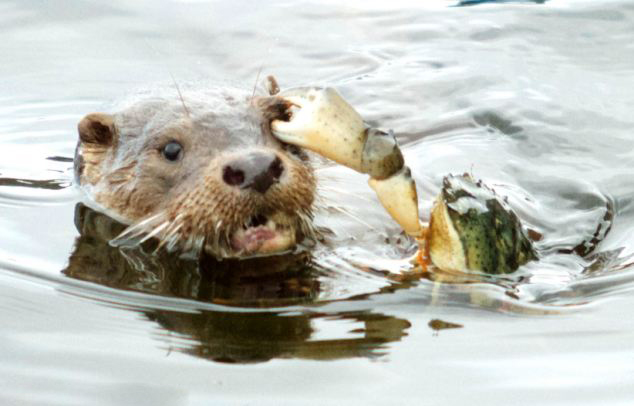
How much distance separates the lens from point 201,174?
4.52 meters

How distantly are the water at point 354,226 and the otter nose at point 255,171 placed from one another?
388mm

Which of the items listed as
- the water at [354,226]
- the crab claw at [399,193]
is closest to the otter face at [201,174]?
the water at [354,226]

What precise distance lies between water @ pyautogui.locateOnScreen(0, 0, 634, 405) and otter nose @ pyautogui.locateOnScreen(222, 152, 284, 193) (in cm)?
39

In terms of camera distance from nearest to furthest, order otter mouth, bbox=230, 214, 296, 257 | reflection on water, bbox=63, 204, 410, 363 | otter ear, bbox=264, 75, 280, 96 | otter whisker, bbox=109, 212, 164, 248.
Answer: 1. reflection on water, bbox=63, 204, 410, 363
2. otter mouth, bbox=230, 214, 296, 257
3. otter whisker, bbox=109, 212, 164, 248
4. otter ear, bbox=264, 75, 280, 96

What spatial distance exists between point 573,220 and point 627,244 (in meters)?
0.40

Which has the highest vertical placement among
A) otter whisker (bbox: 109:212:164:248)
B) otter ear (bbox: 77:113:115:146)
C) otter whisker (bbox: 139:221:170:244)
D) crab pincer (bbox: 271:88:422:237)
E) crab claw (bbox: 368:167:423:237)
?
crab pincer (bbox: 271:88:422:237)

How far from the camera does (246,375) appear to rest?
11.0 feet

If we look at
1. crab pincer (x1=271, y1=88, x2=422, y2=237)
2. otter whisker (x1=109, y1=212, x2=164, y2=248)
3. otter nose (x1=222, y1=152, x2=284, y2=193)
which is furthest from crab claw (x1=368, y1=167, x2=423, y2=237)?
otter whisker (x1=109, y1=212, x2=164, y2=248)

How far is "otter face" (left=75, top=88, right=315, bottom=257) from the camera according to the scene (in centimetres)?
430

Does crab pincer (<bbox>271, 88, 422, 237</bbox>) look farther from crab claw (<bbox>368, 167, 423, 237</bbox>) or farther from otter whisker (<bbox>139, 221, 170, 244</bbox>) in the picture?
otter whisker (<bbox>139, 221, 170, 244</bbox>)

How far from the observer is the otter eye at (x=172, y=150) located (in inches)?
186

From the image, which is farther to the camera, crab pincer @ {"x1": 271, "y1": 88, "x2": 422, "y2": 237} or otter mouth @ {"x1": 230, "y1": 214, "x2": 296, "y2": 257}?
otter mouth @ {"x1": 230, "y1": 214, "x2": 296, "y2": 257}

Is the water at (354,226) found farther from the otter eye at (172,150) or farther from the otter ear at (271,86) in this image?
the otter eye at (172,150)

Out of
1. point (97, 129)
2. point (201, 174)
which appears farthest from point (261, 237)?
point (97, 129)
